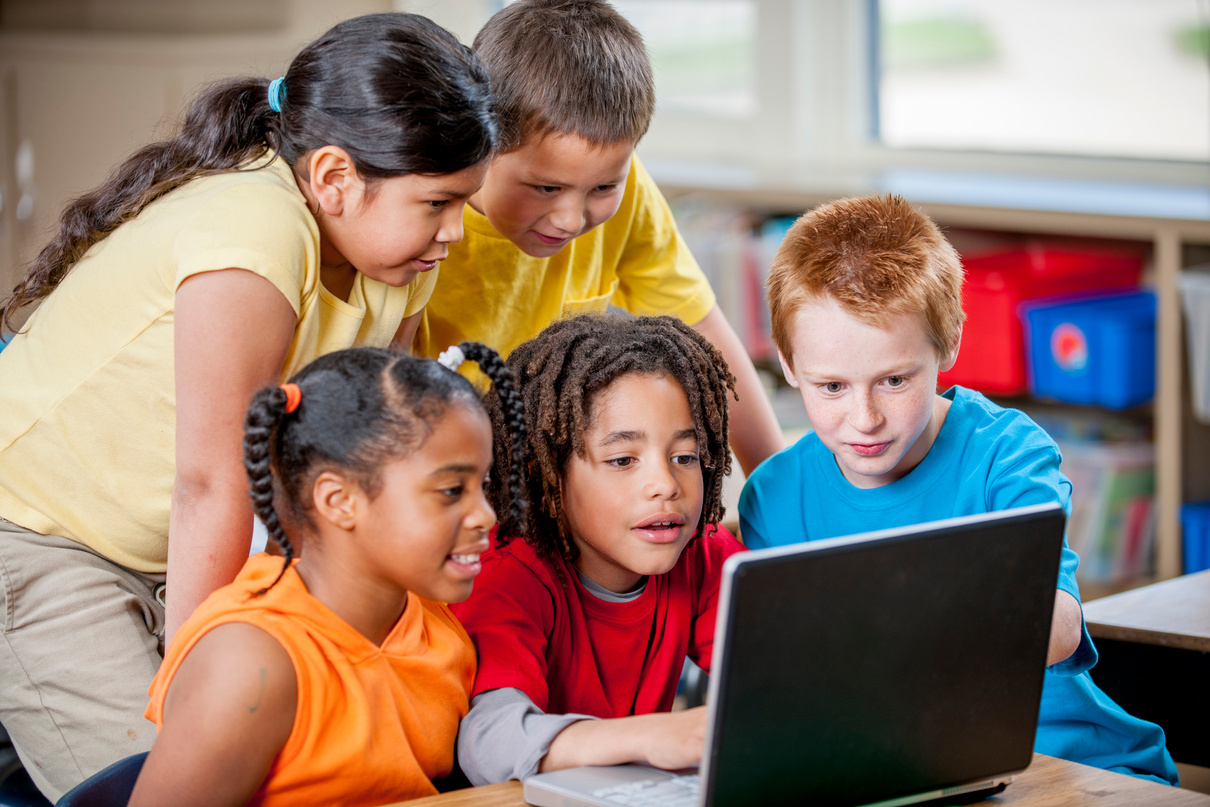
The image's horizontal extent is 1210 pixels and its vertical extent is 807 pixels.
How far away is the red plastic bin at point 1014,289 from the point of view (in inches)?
113

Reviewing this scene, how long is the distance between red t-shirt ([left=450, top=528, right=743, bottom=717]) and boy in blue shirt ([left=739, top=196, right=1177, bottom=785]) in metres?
0.16

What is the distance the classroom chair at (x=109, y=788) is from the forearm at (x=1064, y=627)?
830 mm

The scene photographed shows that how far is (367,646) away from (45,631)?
1.42 feet

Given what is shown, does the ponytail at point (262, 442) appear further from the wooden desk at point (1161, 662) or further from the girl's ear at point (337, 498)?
the wooden desk at point (1161, 662)

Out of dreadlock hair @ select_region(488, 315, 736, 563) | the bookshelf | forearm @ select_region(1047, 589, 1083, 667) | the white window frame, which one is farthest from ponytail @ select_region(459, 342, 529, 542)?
the white window frame

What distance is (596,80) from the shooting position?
139cm

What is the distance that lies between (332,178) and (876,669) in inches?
27.7

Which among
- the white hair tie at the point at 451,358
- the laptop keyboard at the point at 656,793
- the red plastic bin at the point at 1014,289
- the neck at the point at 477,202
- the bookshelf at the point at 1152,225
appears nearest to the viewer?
the laptop keyboard at the point at 656,793

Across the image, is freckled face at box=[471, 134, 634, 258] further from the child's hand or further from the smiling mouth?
the child's hand

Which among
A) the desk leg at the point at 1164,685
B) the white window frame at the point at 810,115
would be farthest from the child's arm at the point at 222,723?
the white window frame at the point at 810,115

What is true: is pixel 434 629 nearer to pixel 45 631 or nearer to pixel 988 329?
pixel 45 631

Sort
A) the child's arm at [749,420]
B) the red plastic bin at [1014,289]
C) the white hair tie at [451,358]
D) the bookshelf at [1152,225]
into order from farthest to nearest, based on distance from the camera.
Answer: the red plastic bin at [1014,289], the bookshelf at [1152,225], the child's arm at [749,420], the white hair tie at [451,358]

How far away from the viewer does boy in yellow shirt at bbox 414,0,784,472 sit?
138 centimetres

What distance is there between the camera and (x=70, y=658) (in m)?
1.28
